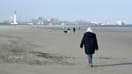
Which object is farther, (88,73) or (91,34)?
(91,34)

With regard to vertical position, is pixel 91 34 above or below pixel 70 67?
above

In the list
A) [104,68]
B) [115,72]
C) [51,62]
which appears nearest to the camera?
[115,72]

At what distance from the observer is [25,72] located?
11922 millimetres

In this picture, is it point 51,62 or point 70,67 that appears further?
point 51,62

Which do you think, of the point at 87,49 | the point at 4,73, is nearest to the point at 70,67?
the point at 87,49

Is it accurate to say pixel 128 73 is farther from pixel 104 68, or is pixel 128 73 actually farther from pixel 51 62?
pixel 51 62

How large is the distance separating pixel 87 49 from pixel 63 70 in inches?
65.5

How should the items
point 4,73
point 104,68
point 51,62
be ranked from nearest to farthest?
point 4,73
point 104,68
point 51,62

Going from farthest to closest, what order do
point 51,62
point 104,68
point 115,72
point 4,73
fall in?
1. point 51,62
2. point 104,68
3. point 115,72
4. point 4,73

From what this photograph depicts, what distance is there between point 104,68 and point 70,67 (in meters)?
1.22

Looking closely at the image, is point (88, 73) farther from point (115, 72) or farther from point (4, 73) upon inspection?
point (4, 73)

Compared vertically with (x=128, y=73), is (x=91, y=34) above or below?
above

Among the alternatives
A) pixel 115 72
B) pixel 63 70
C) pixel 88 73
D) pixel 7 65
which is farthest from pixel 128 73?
pixel 7 65

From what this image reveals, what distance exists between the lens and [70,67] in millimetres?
13734
